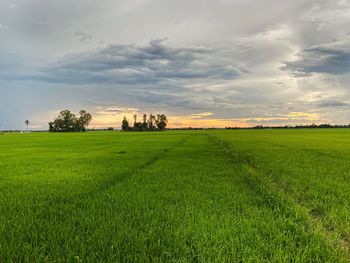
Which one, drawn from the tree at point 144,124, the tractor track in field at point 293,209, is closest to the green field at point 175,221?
the tractor track in field at point 293,209

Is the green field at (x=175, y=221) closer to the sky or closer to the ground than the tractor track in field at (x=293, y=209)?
closer to the sky

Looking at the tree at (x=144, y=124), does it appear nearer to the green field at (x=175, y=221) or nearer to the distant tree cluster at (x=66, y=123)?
the distant tree cluster at (x=66, y=123)

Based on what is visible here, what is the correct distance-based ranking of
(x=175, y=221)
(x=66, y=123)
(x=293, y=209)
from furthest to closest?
(x=66, y=123) → (x=293, y=209) → (x=175, y=221)

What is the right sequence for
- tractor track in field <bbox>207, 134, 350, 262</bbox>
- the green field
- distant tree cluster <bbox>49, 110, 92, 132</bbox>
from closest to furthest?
the green field < tractor track in field <bbox>207, 134, 350, 262</bbox> < distant tree cluster <bbox>49, 110, 92, 132</bbox>

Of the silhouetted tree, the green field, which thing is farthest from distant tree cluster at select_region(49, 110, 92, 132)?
the green field

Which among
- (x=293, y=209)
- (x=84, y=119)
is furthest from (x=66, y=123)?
(x=293, y=209)

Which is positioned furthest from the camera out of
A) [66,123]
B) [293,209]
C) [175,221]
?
[66,123]

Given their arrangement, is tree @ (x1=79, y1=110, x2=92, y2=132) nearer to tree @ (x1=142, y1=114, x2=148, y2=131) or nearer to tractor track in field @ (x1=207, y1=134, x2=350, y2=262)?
tree @ (x1=142, y1=114, x2=148, y2=131)

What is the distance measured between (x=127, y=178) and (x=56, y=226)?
6724 millimetres

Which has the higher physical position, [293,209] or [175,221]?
[175,221]

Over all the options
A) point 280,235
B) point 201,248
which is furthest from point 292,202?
point 201,248

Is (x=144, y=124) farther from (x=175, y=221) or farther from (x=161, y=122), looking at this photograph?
(x=175, y=221)

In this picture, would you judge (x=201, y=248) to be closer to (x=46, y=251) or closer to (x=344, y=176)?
(x=46, y=251)

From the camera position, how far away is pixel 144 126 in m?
178
